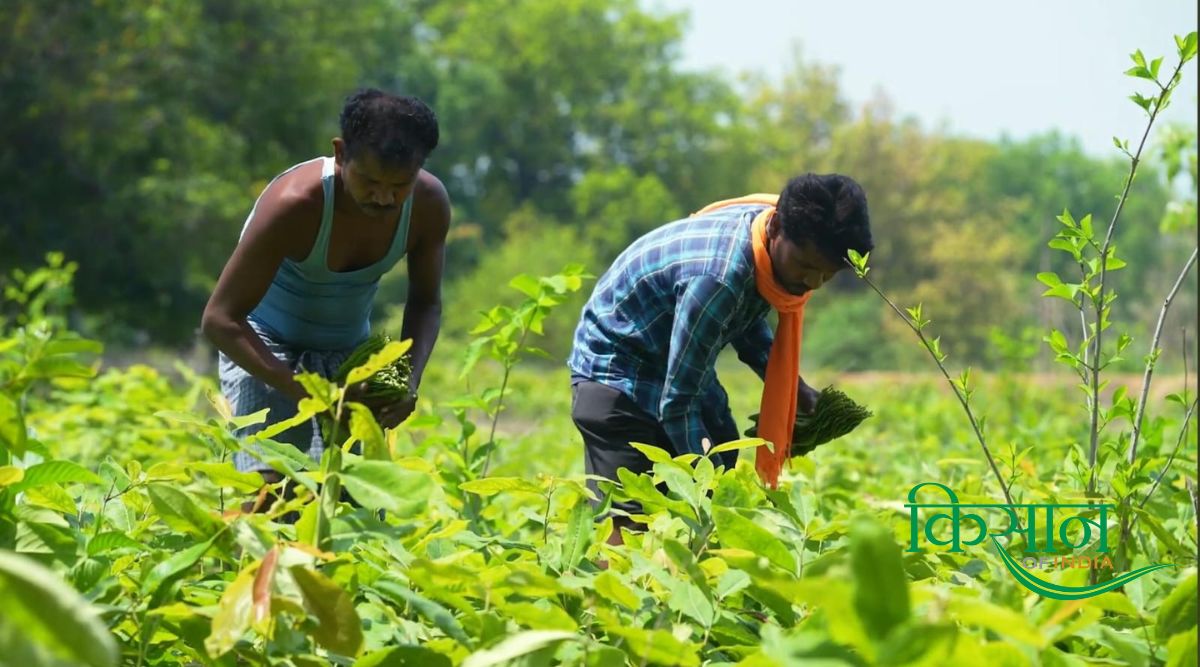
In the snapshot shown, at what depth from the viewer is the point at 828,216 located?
335 centimetres

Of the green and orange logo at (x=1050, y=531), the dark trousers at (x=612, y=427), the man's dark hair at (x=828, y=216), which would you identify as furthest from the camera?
the dark trousers at (x=612, y=427)

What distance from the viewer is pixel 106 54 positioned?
21234 mm

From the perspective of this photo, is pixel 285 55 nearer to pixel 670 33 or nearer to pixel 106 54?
pixel 106 54

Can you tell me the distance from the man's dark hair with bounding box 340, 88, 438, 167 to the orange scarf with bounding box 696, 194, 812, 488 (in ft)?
2.89

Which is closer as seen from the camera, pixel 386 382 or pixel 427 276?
pixel 386 382

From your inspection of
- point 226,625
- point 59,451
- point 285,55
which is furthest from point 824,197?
point 285,55

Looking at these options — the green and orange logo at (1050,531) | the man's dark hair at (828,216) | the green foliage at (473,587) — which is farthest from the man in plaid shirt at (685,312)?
the green foliage at (473,587)

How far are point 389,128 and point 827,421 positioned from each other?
1.48 meters

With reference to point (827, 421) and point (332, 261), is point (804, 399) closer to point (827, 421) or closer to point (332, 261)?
point (827, 421)

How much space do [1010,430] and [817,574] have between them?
597cm

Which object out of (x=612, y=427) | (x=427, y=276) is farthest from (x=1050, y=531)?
(x=427, y=276)

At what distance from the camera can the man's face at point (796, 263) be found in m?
3.40

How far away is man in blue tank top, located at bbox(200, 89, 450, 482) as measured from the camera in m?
3.09

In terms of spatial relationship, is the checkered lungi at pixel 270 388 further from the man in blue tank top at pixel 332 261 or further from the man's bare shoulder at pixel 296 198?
the man's bare shoulder at pixel 296 198
